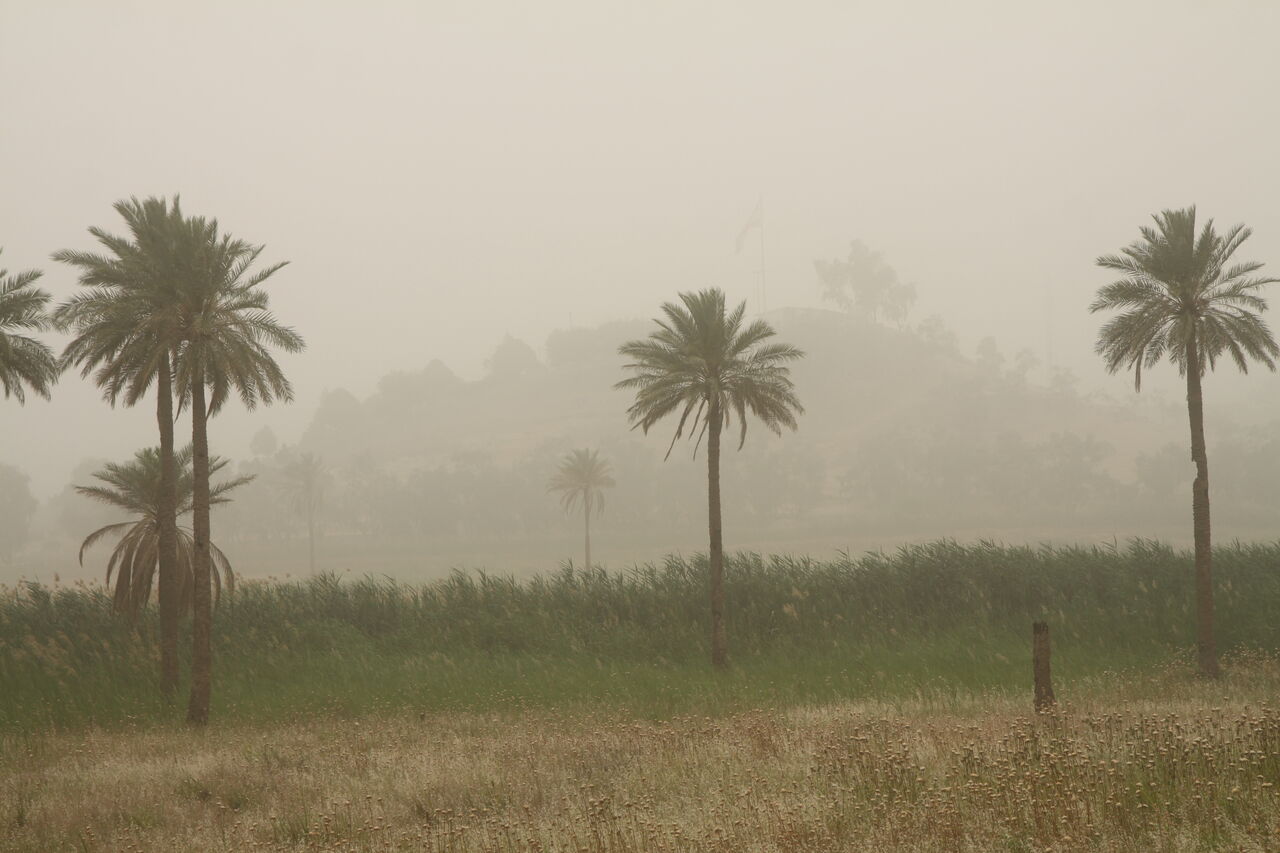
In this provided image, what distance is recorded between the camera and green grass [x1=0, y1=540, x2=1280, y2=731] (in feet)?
81.3

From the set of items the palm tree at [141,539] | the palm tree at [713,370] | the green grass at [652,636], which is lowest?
the green grass at [652,636]

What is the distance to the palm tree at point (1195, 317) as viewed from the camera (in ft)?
79.4

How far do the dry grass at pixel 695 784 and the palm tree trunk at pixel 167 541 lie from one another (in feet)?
16.6

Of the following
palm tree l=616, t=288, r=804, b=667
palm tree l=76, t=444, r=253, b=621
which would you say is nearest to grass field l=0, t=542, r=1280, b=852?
palm tree l=76, t=444, r=253, b=621

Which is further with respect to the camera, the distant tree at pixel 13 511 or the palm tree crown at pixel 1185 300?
the distant tree at pixel 13 511

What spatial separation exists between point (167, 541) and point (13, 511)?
416ft

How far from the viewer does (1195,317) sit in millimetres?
24750

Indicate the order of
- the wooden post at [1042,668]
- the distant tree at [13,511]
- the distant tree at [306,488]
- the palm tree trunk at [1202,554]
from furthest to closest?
the distant tree at [13,511] → the distant tree at [306,488] → the palm tree trunk at [1202,554] → the wooden post at [1042,668]

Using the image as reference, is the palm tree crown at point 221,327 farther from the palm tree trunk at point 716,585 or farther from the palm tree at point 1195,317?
the palm tree at point 1195,317

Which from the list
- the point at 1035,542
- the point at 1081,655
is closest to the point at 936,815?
the point at 1081,655

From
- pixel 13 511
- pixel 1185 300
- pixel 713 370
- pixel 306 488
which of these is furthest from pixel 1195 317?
pixel 13 511

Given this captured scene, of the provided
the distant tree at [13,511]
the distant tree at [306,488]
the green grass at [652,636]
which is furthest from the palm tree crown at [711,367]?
the distant tree at [13,511]

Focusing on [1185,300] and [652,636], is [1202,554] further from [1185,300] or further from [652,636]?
[652,636]

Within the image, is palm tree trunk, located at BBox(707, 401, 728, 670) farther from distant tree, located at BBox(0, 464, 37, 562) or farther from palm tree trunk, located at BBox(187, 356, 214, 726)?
distant tree, located at BBox(0, 464, 37, 562)
